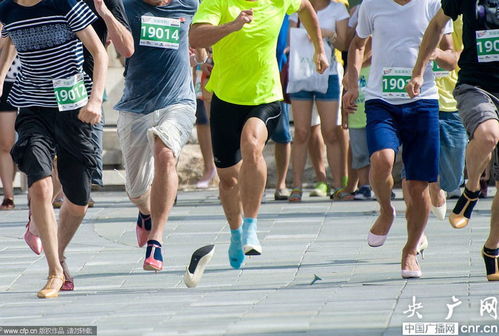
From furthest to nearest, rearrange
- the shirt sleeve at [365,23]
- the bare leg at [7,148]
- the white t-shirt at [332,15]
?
the bare leg at [7,148]
the white t-shirt at [332,15]
the shirt sleeve at [365,23]

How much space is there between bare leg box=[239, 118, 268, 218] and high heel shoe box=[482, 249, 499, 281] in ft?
5.26

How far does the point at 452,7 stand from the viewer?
884cm

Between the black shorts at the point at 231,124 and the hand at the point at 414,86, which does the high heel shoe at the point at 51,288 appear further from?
the hand at the point at 414,86

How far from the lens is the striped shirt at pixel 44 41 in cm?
861

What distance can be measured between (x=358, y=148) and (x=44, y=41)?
6.23 meters

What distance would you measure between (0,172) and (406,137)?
6230 millimetres

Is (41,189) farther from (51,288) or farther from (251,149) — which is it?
(251,149)

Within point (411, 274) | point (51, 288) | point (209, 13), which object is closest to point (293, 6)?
point (209, 13)

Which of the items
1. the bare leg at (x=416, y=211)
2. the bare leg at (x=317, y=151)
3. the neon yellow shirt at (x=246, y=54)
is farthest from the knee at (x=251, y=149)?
the bare leg at (x=317, y=151)

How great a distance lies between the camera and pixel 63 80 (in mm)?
8695

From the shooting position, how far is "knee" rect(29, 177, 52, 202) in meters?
8.59

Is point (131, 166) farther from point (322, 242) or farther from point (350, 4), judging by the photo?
point (350, 4)

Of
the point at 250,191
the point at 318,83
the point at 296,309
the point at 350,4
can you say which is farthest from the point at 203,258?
the point at 350,4

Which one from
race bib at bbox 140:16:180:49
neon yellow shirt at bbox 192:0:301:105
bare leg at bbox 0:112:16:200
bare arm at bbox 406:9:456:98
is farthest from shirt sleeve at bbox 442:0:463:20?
bare leg at bbox 0:112:16:200
